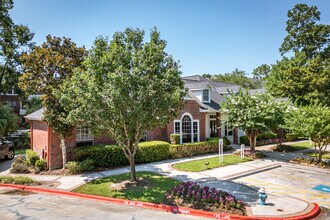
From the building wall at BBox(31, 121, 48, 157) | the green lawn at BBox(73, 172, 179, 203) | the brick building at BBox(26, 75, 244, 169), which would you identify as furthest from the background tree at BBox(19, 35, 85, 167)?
the green lawn at BBox(73, 172, 179, 203)

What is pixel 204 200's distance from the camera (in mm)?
9344

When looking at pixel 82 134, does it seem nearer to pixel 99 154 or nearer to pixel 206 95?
pixel 99 154

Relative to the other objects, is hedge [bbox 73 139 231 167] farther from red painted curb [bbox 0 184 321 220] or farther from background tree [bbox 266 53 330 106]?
background tree [bbox 266 53 330 106]

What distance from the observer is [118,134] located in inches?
449

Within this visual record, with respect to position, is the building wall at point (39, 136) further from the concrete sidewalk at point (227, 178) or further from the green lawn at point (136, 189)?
the green lawn at point (136, 189)

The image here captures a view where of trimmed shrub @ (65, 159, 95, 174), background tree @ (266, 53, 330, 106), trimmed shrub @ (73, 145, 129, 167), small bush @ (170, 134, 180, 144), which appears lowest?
trimmed shrub @ (65, 159, 95, 174)

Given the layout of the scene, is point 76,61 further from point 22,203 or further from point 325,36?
point 325,36

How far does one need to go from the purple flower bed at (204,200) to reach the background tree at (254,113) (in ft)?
33.9

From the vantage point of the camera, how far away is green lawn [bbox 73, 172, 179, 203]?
10.3 meters

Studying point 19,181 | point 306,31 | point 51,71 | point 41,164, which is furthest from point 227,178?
point 306,31

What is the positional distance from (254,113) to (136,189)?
38.1ft

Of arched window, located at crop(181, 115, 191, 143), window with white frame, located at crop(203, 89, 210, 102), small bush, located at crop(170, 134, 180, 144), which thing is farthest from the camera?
window with white frame, located at crop(203, 89, 210, 102)

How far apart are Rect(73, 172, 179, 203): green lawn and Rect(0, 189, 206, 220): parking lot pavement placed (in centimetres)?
65

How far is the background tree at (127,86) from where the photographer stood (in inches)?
407
